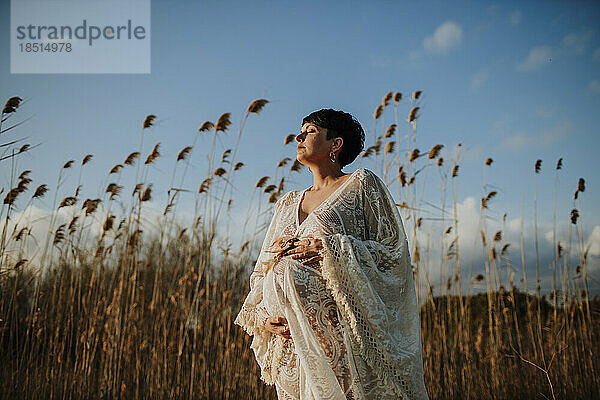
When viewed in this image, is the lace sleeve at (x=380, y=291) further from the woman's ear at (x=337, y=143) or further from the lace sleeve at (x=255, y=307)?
the lace sleeve at (x=255, y=307)

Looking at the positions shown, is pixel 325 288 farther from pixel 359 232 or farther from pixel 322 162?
pixel 322 162

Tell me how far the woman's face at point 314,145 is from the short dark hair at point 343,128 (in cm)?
3

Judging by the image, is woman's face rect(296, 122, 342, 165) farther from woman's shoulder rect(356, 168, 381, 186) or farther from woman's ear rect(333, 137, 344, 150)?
woman's shoulder rect(356, 168, 381, 186)

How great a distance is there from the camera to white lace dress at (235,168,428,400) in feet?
6.23

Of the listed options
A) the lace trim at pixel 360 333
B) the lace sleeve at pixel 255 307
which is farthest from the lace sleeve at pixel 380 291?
the lace sleeve at pixel 255 307

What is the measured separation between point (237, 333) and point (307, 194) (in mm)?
2036

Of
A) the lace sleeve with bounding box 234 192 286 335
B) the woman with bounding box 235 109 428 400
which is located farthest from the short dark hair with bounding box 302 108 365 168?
the lace sleeve with bounding box 234 192 286 335

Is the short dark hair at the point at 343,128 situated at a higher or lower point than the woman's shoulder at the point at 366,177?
higher

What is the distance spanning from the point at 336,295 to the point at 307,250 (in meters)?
0.22

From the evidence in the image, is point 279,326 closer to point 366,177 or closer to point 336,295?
point 336,295

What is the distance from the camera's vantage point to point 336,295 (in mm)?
1986

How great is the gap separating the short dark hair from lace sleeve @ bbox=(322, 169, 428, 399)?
27 cm

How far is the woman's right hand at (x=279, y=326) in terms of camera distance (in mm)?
2076

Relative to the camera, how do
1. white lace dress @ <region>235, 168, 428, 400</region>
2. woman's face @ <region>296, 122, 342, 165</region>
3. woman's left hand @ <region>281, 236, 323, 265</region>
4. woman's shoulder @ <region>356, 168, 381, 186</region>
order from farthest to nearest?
1. woman's face @ <region>296, 122, 342, 165</region>
2. woman's shoulder @ <region>356, 168, 381, 186</region>
3. woman's left hand @ <region>281, 236, 323, 265</region>
4. white lace dress @ <region>235, 168, 428, 400</region>
